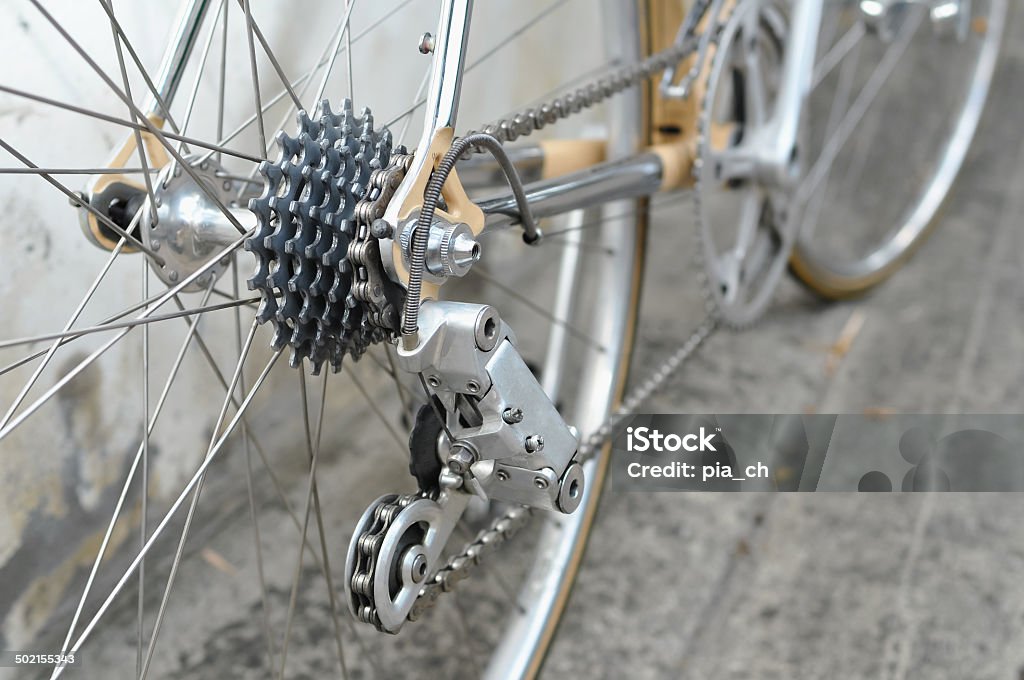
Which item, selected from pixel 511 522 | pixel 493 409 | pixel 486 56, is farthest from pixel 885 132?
pixel 493 409

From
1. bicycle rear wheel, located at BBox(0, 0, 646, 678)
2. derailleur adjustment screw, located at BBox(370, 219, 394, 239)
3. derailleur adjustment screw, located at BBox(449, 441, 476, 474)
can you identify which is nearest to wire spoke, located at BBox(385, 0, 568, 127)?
bicycle rear wheel, located at BBox(0, 0, 646, 678)

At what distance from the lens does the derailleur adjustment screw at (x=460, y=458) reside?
2.00ft

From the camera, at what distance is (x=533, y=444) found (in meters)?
0.62

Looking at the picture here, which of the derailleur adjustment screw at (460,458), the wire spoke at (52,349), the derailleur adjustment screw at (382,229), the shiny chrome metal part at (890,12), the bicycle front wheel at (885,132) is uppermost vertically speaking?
the derailleur adjustment screw at (382,229)

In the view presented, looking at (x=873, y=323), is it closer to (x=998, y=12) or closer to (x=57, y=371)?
(x=998, y=12)

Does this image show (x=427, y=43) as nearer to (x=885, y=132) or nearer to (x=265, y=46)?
(x=265, y=46)

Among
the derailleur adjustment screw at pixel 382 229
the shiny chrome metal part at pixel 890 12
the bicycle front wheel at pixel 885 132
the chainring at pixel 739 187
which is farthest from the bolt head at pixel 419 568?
the shiny chrome metal part at pixel 890 12

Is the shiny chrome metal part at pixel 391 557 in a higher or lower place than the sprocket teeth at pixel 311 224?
lower

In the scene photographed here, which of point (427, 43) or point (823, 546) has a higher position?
point (427, 43)

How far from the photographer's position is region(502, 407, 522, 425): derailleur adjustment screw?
1.99ft

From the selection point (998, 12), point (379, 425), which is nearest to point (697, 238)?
point (379, 425)

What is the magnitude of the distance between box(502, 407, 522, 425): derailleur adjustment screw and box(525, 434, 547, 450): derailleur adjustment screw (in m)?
0.02

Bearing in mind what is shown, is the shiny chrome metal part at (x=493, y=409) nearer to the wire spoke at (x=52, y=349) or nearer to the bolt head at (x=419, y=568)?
the bolt head at (x=419, y=568)

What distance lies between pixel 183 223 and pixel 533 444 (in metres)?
0.28
